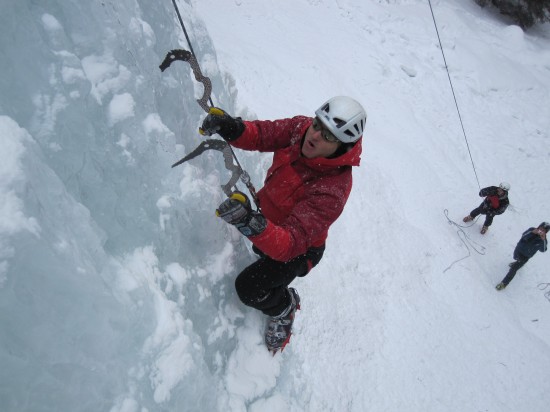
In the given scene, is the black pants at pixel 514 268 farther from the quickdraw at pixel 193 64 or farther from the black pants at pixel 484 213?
the quickdraw at pixel 193 64

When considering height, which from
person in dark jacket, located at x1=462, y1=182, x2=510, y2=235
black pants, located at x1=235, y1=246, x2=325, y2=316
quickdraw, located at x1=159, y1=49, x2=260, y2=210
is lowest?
person in dark jacket, located at x1=462, y1=182, x2=510, y2=235

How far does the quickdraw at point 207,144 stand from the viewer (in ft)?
9.94

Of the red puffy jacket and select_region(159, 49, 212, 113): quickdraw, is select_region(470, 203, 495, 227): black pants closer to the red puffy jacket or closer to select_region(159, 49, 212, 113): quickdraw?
the red puffy jacket

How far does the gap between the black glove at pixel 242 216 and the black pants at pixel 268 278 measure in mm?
905

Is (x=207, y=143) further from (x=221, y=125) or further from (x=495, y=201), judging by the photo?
(x=495, y=201)

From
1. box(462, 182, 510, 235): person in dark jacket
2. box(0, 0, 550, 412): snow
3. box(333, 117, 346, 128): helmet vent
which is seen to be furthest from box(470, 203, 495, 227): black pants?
box(333, 117, 346, 128): helmet vent

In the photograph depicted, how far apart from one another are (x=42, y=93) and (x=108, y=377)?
61.0 inches

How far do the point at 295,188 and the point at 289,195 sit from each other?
8 cm

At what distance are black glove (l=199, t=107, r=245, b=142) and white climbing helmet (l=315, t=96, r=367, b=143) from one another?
0.72 metres

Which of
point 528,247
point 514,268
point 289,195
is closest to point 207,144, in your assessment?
point 289,195

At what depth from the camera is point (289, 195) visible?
9.73 feet

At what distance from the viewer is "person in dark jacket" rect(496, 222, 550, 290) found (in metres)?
7.32

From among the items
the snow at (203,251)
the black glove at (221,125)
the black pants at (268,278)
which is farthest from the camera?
the black pants at (268,278)

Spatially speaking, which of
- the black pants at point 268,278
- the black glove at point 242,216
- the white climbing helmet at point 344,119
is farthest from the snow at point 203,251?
the white climbing helmet at point 344,119
